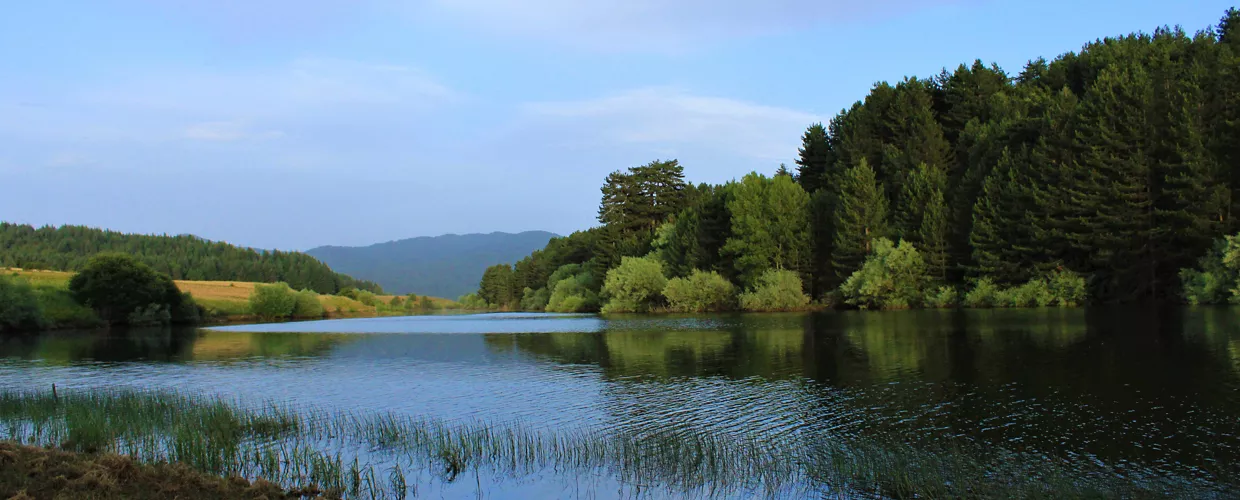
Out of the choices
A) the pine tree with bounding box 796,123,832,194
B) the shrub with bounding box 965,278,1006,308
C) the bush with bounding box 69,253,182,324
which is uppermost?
the pine tree with bounding box 796,123,832,194

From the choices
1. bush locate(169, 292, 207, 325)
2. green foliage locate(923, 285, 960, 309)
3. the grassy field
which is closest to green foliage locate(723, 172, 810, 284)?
green foliage locate(923, 285, 960, 309)

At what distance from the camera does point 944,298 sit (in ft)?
255

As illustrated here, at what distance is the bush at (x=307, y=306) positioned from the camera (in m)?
134

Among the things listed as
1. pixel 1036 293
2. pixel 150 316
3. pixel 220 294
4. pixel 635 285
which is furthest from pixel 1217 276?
pixel 220 294

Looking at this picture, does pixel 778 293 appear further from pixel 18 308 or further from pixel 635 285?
pixel 18 308

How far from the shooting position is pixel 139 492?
10.9 m

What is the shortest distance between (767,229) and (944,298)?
21668 millimetres

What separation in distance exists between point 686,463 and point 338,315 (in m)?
145

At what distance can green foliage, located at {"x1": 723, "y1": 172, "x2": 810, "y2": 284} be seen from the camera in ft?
302

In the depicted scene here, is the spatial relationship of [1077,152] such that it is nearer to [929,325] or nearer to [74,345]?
[929,325]

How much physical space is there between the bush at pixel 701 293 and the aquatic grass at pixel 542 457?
75945 mm

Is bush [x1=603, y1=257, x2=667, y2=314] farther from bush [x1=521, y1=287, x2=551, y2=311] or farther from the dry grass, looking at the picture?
the dry grass

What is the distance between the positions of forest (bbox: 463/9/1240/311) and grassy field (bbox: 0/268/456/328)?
50.2 meters

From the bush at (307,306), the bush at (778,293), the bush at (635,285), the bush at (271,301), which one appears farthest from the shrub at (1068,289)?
the bush at (307,306)
